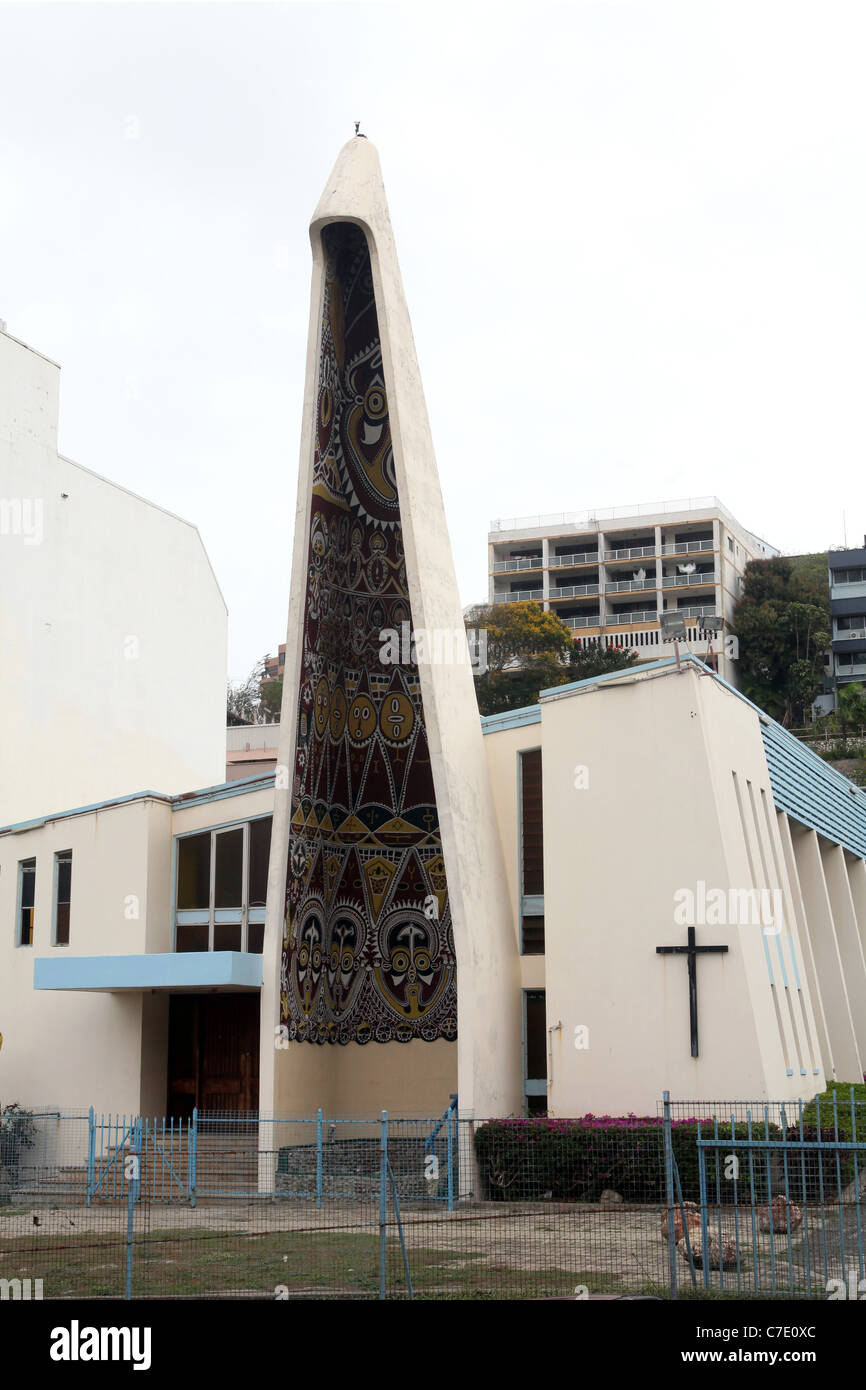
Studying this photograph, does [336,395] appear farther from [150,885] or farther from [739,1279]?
[739,1279]

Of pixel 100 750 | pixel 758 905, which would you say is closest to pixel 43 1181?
pixel 758 905

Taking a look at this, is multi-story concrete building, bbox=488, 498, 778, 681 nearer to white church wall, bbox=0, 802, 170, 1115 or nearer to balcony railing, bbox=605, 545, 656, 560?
balcony railing, bbox=605, 545, 656, 560

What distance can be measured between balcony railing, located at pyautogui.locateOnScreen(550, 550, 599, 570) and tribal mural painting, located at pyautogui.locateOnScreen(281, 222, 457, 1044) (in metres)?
56.0

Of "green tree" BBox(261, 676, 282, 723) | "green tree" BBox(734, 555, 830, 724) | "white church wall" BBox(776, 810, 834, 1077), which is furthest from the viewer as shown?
"green tree" BBox(261, 676, 282, 723)

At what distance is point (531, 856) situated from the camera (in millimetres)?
22578

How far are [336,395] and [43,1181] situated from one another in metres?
12.6

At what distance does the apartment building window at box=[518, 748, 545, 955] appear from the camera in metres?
22.3

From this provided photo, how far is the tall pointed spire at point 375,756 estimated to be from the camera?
20.8 metres

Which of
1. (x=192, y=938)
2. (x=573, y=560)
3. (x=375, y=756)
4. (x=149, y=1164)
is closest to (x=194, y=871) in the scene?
(x=192, y=938)

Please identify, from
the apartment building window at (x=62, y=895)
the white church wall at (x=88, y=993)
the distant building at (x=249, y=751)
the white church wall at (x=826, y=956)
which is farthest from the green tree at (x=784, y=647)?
the white church wall at (x=88, y=993)

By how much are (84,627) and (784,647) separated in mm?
43030

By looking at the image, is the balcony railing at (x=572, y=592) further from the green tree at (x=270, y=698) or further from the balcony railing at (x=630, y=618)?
the green tree at (x=270, y=698)

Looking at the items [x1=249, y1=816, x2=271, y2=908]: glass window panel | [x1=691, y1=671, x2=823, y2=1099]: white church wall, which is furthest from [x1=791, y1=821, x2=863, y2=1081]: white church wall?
[x1=249, y1=816, x2=271, y2=908]: glass window panel

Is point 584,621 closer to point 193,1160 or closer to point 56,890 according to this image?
point 56,890
